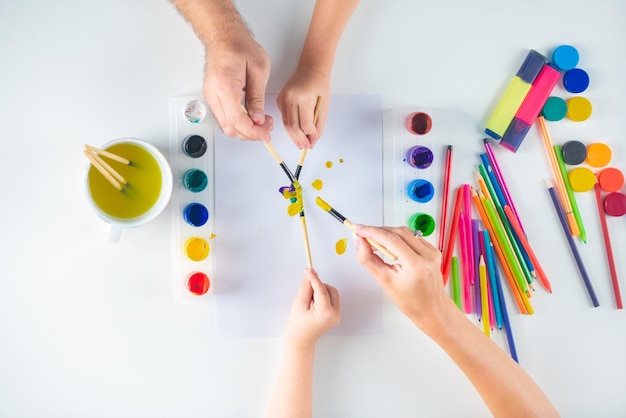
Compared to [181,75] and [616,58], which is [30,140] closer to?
[181,75]

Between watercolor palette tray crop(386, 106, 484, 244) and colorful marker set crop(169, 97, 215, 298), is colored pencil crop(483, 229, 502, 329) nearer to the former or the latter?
watercolor palette tray crop(386, 106, 484, 244)

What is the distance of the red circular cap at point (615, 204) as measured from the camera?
37.4 inches

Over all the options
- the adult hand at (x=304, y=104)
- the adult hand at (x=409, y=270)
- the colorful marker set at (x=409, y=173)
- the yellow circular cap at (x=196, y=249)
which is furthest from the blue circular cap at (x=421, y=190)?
the yellow circular cap at (x=196, y=249)

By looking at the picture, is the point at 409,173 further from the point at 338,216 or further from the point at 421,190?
the point at 338,216

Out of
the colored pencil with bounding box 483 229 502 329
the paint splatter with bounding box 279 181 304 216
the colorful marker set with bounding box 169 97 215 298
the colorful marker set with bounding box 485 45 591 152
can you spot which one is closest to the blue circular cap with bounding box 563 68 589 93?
the colorful marker set with bounding box 485 45 591 152

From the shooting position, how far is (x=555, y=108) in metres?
0.94

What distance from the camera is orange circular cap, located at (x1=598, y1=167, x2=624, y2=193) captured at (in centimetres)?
95

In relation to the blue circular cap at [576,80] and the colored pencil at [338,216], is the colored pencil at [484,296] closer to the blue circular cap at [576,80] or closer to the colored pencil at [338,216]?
the colored pencil at [338,216]

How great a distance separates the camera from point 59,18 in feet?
2.96

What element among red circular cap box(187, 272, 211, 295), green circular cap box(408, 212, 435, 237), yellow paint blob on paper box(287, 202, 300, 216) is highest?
yellow paint blob on paper box(287, 202, 300, 216)

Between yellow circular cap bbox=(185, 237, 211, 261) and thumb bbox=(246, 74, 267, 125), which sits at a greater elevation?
thumb bbox=(246, 74, 267, 125)

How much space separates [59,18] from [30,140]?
245 mm

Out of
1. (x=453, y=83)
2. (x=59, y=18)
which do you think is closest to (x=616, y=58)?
(x=453, y=83)

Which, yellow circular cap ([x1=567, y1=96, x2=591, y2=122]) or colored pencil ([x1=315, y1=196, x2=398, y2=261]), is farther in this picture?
yellow circular cap ([x1=567, y1=96, x2=591, y2=122])
